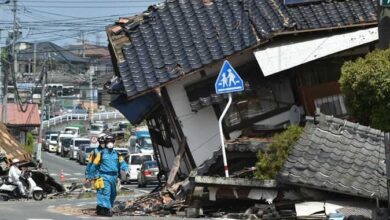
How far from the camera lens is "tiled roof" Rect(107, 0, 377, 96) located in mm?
19031

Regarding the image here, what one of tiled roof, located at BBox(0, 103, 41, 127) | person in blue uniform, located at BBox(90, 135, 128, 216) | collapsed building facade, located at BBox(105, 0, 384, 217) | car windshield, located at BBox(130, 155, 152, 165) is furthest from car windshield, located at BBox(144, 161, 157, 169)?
tiled roof, located at BBox(0, 103, 41, 127)

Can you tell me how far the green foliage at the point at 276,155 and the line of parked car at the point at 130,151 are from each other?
26.3 feet

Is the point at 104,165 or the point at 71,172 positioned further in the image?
the point at 71,172

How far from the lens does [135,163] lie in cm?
4750

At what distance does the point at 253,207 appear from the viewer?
15422 millimetres

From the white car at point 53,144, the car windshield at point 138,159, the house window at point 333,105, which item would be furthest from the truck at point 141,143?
the house window at point 333,105

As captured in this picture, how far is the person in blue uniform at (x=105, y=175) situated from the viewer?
16.9m

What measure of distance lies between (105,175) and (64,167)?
44406 mm

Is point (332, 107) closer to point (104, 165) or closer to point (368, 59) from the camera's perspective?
point (104, 165)

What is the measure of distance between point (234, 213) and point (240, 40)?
5.03 m

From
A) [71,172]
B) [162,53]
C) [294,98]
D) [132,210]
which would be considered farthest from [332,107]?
[71,172]

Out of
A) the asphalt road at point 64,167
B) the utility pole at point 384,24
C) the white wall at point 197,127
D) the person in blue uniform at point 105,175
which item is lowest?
the asphalt road at point 64,167

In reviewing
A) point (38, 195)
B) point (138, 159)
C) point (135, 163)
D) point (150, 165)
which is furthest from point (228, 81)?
point (138, 159)

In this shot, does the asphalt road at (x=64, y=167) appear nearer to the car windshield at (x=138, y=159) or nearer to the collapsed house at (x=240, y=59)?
the car windshield at (x=138, y=159)
